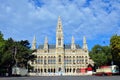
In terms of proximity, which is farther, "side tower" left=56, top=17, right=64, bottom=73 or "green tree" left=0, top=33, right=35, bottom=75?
"side tower" left=56, top=17, right=64, bottom=73

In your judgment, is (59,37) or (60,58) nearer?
(60,58)

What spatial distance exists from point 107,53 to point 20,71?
43040 millimetres

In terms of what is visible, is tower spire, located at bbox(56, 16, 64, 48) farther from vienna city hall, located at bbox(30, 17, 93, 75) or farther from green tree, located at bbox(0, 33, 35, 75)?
green tree, located at bbox(0, 33, 35, 75)

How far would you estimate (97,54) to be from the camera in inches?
4729

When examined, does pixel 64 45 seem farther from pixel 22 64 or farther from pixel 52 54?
pixel 22 64

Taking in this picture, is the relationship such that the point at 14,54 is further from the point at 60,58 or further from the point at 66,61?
the point at 66,61

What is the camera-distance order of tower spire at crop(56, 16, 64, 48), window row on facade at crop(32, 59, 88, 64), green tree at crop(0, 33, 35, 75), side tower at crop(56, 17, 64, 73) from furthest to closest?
tower spire at crop(56, 16, 64, 48), window row on facade at crop(32, 59, 88, 64), side tower at crop(56, 17, 64, 73), green tree at crop(0, 33, 35, 75)

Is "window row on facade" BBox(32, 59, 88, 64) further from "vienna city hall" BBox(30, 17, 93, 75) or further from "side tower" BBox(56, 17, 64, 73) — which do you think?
"side tower" BBox(56, 17, 64, 73)

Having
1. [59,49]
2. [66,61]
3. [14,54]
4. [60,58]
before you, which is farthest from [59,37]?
[14,54]

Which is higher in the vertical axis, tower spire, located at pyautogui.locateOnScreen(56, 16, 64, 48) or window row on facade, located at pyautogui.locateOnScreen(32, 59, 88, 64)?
tower spire, located at pyautogui.locateOnScreen(56, 16, 64, 48)

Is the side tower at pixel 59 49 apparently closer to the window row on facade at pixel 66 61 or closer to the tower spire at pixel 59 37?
the tower spire at pixel 59 37

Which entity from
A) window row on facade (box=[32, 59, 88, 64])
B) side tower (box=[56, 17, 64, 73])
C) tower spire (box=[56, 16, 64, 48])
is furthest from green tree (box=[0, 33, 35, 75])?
tower spire (box=[56, 16, 64, 48])

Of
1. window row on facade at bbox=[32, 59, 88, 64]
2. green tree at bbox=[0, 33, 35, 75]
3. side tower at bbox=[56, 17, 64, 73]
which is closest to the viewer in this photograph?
green tree at bbox=[0, 33, 35, 75]

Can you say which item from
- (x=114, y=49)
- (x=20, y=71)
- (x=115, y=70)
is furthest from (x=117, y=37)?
(x=20, y=71)
